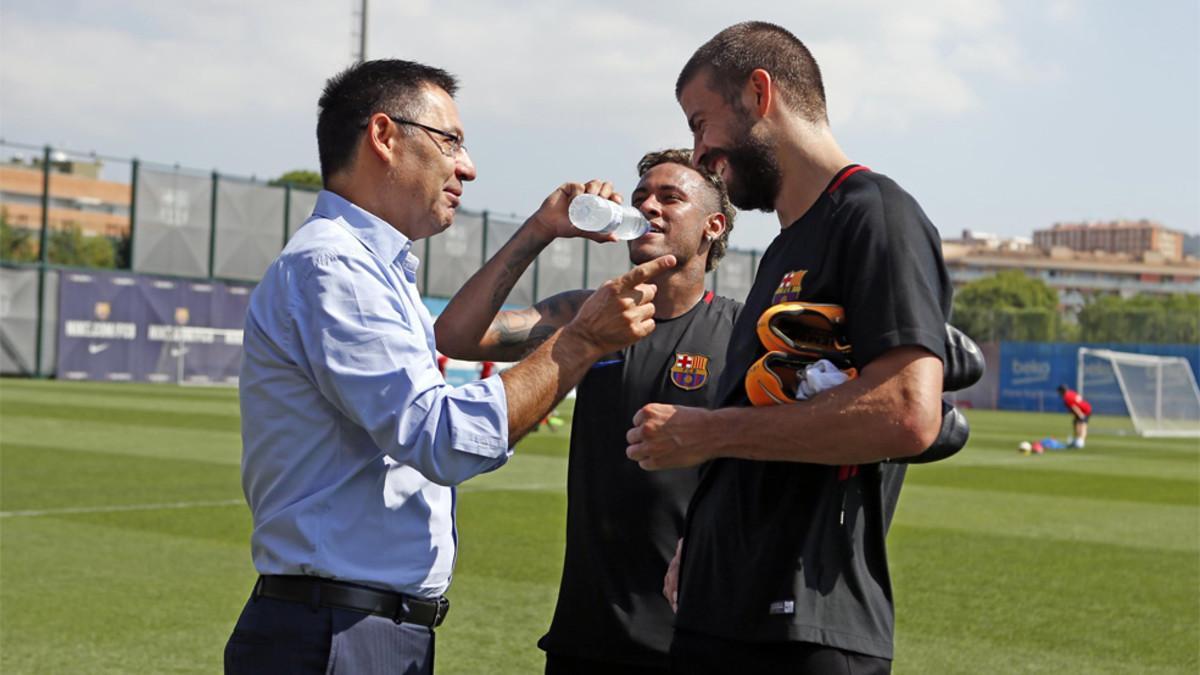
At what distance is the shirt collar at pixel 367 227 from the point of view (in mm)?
3352

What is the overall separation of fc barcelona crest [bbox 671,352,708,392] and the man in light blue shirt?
4.31 feet

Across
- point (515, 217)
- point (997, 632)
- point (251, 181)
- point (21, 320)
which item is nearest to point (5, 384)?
point (21, 320)

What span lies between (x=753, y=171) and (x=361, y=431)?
3.63 feet

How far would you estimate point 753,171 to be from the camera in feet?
10.8

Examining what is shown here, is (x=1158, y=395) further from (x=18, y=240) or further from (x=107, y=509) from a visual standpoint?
(x=18, y=240)

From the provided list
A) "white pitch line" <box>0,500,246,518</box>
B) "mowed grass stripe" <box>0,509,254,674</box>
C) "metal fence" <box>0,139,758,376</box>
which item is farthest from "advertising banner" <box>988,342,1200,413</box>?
"mowed grass stripe" <box>0,509,254,674</box>

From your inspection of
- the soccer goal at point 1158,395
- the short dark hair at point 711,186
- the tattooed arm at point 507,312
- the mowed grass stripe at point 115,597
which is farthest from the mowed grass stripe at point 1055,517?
the soccer goal at point 1158,395

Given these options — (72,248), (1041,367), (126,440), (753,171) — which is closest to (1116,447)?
(126,440)

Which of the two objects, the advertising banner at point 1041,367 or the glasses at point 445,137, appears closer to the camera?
the glasses at point 445,137

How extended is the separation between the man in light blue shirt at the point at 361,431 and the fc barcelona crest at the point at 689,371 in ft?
4.31

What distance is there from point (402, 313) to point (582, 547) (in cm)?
153

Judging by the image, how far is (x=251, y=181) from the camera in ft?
148

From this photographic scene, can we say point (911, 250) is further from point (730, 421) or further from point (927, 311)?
point (730, 421)

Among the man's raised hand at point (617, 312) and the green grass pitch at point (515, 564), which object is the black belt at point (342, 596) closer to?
the man's raised hand at point (617, 312)
